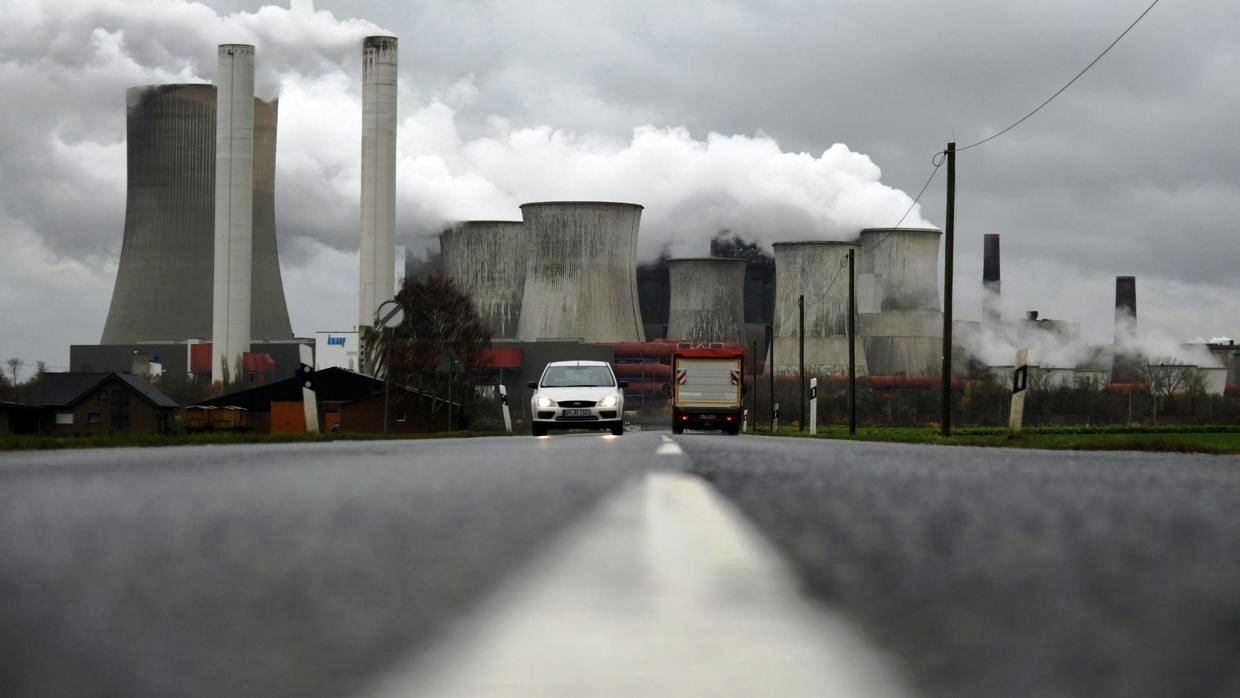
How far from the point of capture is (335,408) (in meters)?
61.1

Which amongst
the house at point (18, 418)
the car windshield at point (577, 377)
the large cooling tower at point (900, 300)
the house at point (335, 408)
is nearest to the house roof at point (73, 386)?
the house at point (18, 418)

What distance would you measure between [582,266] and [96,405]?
26180 millimetres

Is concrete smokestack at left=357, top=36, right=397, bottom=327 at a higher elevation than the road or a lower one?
higher

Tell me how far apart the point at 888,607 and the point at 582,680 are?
822 millimetres

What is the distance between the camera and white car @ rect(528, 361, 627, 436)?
80.1 feet

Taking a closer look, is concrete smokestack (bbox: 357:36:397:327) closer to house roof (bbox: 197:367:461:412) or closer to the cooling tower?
house roof (bbox: 197:367:461:412)

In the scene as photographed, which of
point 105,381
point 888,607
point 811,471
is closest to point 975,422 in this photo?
point 105,381

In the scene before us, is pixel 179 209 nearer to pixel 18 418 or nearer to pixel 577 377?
pixel 18 418

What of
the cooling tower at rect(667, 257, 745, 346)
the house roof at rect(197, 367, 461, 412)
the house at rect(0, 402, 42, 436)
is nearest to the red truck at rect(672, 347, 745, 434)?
the house roof at rect(197, 367, 461, 412)

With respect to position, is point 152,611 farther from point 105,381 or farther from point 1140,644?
point 105,381

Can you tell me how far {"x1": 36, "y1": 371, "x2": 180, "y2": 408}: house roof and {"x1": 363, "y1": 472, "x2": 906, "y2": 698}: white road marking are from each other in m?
67.6

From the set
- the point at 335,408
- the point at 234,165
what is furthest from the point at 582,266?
the point at 335,408

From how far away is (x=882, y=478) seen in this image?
688cm

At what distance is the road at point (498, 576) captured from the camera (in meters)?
1.77
